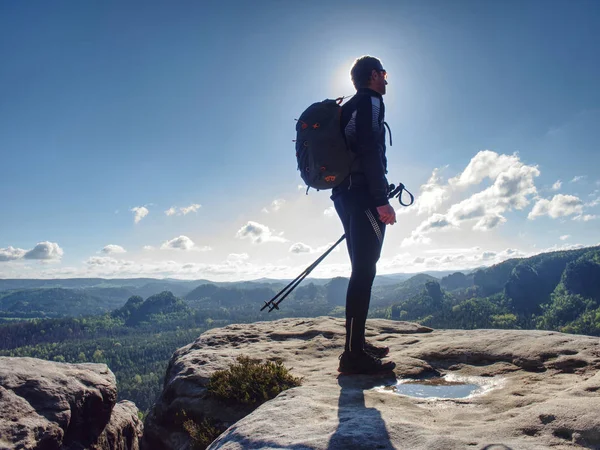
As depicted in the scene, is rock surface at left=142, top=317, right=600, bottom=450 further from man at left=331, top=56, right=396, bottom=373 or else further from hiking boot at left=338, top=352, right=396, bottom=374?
man at left=331, top=56, right=396, bottom=373

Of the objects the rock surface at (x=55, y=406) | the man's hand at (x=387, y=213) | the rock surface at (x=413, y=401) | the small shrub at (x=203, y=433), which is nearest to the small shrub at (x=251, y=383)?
the rock surface at (x=413, y=401)

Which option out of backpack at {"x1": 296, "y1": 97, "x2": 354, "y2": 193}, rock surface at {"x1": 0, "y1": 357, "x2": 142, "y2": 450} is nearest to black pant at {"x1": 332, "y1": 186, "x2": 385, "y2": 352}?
backpack at {"x1": 296, "y1": 97, "x2": 354, "y2": 193}

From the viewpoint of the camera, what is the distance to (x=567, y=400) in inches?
157

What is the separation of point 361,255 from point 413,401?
265cm

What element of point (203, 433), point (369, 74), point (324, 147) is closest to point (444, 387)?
point (203, 433)

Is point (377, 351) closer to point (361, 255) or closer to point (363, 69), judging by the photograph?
point (361, 255)

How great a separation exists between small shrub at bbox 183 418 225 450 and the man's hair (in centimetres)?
753

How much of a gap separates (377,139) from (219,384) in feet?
20.1

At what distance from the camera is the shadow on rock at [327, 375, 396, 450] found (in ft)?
10.8

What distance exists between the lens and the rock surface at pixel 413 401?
11.1ft

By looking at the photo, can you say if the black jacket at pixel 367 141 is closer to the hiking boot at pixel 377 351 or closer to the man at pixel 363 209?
the man at pixel 363 209

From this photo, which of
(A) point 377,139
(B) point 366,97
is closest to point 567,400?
(A) point 377,139

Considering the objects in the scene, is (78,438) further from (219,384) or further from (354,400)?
(354,400)

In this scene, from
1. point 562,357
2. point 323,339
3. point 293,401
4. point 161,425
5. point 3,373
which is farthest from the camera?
point 323,339
